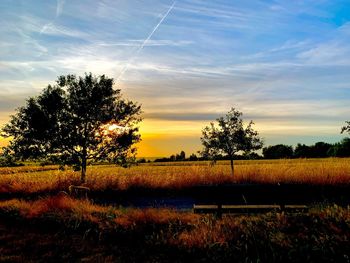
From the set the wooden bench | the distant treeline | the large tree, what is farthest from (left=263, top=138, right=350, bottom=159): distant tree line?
the wooden bench

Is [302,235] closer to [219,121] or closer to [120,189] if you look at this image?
[120,189]

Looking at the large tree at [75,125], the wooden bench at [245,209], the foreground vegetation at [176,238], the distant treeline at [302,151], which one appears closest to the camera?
the foreground vegetation at [176,238]

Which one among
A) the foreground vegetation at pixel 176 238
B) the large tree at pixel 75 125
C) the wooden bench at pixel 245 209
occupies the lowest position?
the foreground vegetation at pixel 176 238

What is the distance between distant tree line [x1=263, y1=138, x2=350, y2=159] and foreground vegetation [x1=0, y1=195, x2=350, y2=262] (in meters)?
68.3

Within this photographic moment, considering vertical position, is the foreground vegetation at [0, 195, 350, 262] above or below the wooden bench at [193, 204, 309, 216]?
below

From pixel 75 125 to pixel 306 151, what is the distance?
6870 centimetres

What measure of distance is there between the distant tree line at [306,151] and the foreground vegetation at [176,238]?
6827 cm

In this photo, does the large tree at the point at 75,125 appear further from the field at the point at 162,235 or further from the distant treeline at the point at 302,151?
the distant treeline at the point at 302,151

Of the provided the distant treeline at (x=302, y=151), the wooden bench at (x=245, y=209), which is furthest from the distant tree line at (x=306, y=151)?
the wooden bench at (x=245, y=209)

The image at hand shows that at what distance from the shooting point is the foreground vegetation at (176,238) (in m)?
7.36

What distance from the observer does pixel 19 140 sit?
21844 millimetres

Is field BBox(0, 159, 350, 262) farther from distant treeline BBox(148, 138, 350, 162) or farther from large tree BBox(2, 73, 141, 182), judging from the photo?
distant treeline BBox(148, 138, 350, 162)

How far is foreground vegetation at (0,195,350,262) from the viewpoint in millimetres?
7359

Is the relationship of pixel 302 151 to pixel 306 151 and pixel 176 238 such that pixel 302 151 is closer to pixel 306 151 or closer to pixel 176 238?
pixel 306 151
